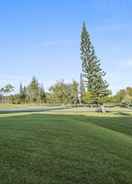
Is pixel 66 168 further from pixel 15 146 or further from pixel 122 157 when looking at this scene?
pixel 122 157

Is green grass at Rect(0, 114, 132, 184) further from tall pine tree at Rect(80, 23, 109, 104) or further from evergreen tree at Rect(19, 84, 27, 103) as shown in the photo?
evergreen tree at Rect(19, 84, 27, 103)

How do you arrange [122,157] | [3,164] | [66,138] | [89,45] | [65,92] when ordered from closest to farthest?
[3,164]
[122,157]
[66,138]
[89,45]
[65,92]

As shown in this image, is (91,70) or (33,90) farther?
(33,90)

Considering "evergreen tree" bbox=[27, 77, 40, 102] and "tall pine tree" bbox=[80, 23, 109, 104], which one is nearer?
"tall pine tree" bbox=[80, 23, 109, 104]

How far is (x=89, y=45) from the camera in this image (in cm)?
5691

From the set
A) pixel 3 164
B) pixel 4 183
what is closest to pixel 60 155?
pixel 3 164

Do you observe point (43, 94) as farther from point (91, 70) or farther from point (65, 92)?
point (91, 70)

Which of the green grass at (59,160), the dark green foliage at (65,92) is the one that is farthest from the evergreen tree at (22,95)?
the green grass at (59,160)

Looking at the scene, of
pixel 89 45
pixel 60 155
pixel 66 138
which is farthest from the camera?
pixel 89 45

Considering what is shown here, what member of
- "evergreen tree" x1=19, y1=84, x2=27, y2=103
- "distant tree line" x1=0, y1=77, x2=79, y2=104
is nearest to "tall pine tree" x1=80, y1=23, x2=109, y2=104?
"distant tree line" x1=0, y1=77, x2=79, y2=104

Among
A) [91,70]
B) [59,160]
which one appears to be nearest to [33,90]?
[91,70]

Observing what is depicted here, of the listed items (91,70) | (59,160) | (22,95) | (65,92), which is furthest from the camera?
(22,95)

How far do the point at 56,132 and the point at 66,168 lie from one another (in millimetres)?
5194

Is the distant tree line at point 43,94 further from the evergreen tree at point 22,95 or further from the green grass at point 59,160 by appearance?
the green grass at point 59,160
